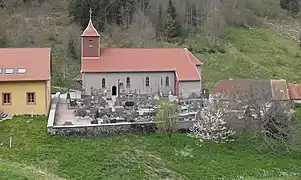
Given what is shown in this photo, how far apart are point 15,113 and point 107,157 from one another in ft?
33.8

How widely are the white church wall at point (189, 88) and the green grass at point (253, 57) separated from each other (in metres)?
9.56

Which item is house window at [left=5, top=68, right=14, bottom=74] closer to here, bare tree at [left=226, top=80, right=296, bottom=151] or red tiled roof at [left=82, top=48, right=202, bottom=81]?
red tiled roof at [left=82, top=48, right=202, bottom=81]

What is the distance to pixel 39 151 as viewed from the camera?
28375 mm

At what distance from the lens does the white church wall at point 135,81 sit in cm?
4834

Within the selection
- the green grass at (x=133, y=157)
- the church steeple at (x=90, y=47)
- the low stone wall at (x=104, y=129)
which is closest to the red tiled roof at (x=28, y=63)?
the green grass at (x=133, y=157)

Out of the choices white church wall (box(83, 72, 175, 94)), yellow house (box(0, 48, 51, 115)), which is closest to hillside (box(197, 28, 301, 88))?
white church wall (box(83, 72, 175, 94))

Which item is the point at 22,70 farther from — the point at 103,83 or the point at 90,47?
the point at 90,47

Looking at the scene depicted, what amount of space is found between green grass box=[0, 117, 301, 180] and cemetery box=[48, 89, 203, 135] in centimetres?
73

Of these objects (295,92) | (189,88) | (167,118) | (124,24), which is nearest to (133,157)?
(167,118)

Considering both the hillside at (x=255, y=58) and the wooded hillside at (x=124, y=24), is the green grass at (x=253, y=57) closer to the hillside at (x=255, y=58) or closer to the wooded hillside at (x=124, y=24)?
the hillside at (x=255, y=58)

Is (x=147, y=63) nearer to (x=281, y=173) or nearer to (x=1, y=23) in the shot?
(x=281, y=173)

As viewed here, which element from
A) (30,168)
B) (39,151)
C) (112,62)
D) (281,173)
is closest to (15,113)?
(39,151)

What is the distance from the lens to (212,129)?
110ft

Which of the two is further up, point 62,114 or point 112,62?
point 112,62
